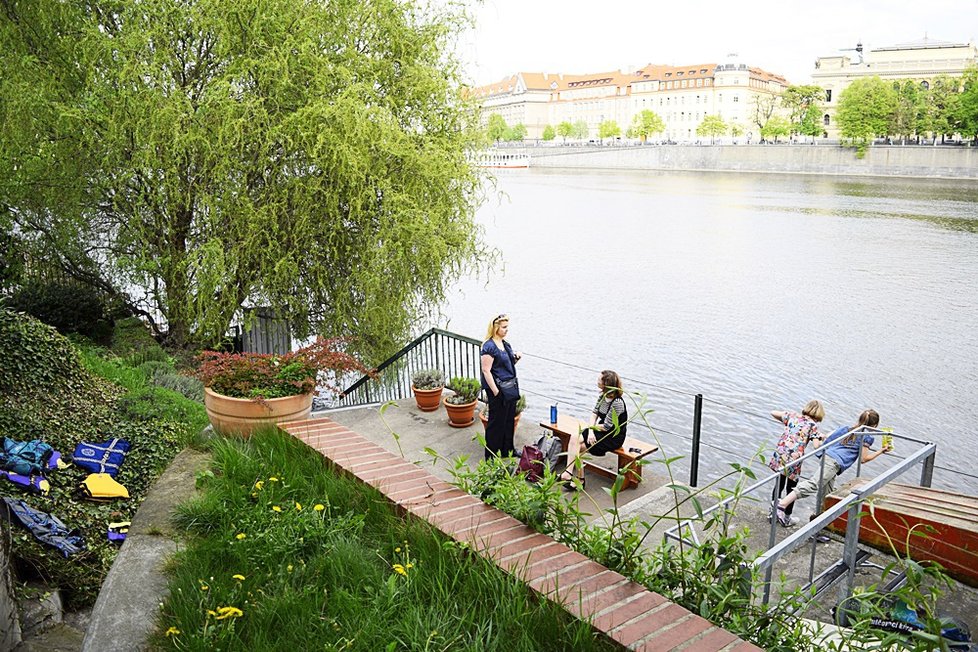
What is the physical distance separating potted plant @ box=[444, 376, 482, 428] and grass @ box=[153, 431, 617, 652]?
14.3ft

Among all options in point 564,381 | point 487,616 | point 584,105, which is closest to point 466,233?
point 564,381

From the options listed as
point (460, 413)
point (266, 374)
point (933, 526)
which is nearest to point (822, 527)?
point (933, 526)

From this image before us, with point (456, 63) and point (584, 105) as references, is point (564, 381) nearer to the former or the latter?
point (456, 63)

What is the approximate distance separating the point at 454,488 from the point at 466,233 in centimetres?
1070

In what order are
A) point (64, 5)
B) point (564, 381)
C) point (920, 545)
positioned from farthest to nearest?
point (564, 381)
point (64, 5)
point (920, 545)

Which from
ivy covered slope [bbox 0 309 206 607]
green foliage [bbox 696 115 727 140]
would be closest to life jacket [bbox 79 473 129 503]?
ivy covered slope [bbox 0 309 206 607]

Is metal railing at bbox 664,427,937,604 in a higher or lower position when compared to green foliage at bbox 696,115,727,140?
lower

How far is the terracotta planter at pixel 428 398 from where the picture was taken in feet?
29.6

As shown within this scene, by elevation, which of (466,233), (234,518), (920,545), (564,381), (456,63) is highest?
(456,63)

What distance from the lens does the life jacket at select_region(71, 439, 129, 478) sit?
621cm

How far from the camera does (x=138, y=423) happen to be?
745 centimetres

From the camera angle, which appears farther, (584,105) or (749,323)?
(584,105)

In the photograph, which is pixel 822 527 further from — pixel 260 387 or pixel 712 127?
pixel 712 127

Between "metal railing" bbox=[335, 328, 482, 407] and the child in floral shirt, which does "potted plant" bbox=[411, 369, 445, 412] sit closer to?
"metal railing" bbox=[335, 328, 482, 407]
